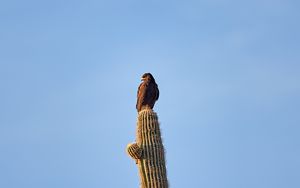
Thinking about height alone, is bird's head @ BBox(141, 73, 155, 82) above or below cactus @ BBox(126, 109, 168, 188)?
above

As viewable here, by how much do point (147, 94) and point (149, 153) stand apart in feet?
7.08

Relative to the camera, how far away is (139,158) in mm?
28750

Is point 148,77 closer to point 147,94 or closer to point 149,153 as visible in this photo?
point 147,94

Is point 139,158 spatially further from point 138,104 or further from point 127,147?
point 138,104

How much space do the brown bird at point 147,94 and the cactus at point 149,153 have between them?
0.91 metres

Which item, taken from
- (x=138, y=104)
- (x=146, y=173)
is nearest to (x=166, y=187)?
(x=146, y=173)

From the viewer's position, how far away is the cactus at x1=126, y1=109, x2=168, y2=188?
2841 cm

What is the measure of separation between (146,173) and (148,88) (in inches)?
112

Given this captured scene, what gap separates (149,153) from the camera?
28.8m

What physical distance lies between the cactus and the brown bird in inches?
35.9

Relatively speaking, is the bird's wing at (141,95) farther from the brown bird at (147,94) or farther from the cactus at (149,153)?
the cactus at (149,153)

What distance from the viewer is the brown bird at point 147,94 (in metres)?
30.3

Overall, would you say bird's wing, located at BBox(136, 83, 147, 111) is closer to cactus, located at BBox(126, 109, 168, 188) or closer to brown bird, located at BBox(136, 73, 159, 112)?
brown bird, located at BBox(136, 73, 159, 112)

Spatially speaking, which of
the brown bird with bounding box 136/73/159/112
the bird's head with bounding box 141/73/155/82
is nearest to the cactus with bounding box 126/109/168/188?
the brown bird with bounding box 136/73/159/112
